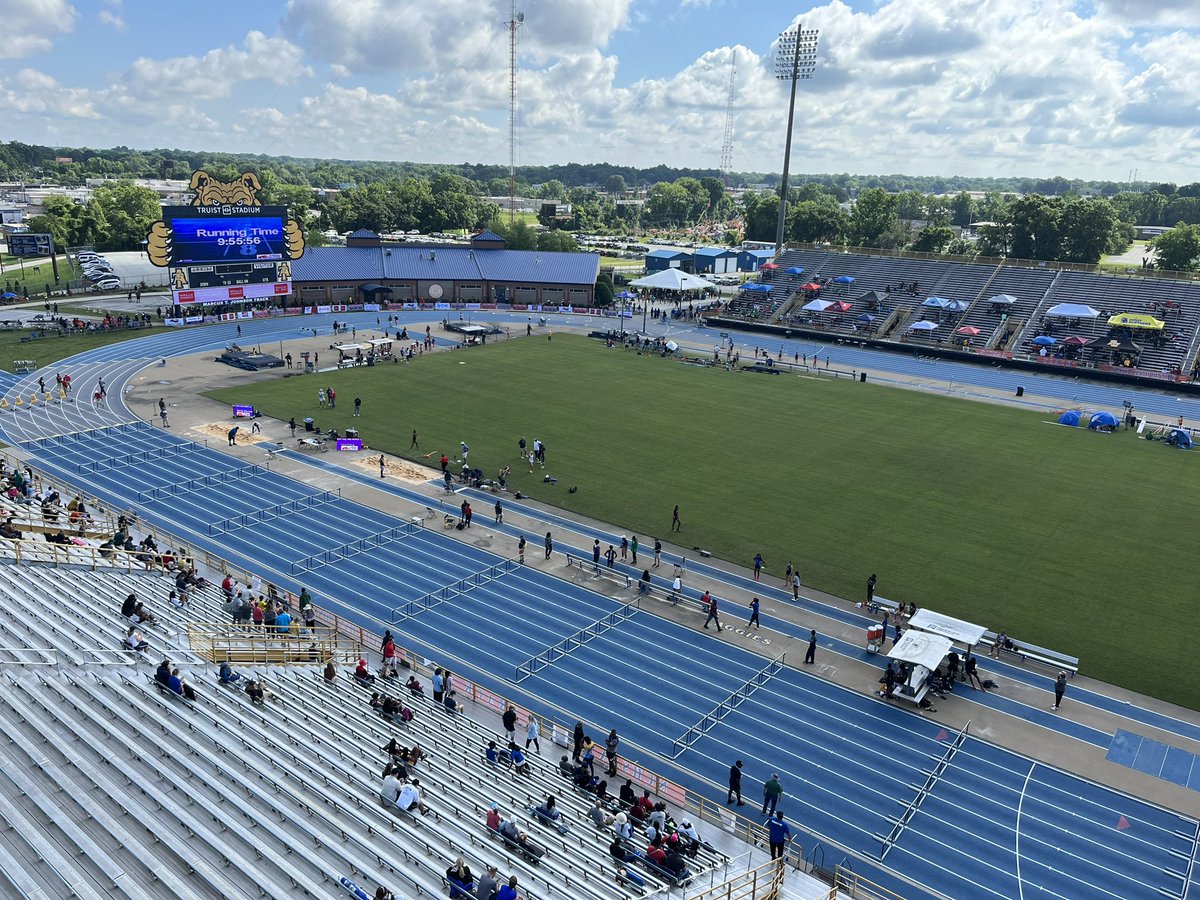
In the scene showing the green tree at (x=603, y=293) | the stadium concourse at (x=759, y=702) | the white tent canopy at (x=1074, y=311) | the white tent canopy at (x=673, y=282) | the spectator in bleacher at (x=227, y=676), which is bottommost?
the stadium concourse at (x=759, y=702)

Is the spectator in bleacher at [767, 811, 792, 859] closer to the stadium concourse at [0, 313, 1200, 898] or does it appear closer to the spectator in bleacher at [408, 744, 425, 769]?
the stadium concourse at [0, 313, 1200, 898]

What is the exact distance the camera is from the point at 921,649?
21766 millimetres

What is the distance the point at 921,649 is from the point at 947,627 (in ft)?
4.75

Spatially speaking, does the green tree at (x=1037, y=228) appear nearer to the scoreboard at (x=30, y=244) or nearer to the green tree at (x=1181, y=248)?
the green tree at (x=1181, y=248)

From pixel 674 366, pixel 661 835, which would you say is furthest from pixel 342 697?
pixel 674 366

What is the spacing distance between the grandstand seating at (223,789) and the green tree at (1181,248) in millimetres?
106220

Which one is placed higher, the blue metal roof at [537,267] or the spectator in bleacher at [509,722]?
the blue metal roof at [537,267]

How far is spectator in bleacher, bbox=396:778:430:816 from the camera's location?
47.1 feet

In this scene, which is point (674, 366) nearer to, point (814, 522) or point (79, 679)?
point (814, 522)

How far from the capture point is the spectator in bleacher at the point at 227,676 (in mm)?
17891

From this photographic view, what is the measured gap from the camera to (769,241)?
136 meters

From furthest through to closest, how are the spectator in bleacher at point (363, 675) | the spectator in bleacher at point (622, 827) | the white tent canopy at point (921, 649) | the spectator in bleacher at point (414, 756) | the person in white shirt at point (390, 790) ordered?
1. the white tent canopy at point (921, 649)
2. the spectator in bleacher at point (363, 675)
3. the spectator in bleacher at point (414, 756)
4. the spectator in bleacher at point (622, 827)
5. the person in white shirt at point (390, 790)

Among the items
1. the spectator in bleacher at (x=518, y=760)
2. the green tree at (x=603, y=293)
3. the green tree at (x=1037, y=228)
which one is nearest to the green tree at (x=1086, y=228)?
the green tree at (x=1037, y=228)

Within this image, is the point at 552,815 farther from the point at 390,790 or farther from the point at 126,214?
the point at 126,214
